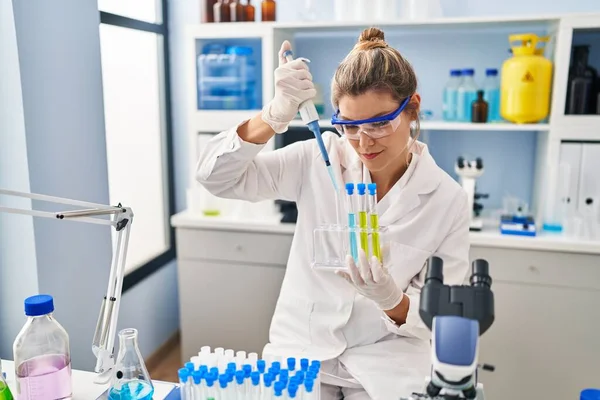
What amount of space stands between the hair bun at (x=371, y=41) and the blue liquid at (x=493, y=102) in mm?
1185

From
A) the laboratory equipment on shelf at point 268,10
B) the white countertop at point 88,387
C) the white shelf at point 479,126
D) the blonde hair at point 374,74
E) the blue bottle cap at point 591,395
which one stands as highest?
the laboratory equipment on shelf at point 268,10

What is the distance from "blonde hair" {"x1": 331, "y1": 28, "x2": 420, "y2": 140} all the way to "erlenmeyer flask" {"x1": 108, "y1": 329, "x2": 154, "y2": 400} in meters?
0.72

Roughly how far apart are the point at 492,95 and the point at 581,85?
1.22 ft

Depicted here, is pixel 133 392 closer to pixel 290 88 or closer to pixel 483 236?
pixel 290 88

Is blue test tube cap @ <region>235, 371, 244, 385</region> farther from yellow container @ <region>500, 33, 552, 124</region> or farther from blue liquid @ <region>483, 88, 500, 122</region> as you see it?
blue liquid @ <region>483, 88, 500, 122</region>

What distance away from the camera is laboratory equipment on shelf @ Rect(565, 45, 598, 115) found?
2168mm

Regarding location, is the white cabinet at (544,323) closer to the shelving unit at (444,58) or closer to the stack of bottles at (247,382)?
the shelving unit at (444,58)

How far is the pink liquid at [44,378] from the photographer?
3.40 ft

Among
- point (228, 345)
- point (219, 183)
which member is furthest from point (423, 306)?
point (228, 345)

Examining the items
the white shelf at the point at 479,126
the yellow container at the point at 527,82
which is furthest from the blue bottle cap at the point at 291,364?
the yellow container at the point at 527,82

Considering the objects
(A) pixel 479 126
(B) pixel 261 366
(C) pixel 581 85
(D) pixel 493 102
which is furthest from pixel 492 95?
(B) pixel 261 366

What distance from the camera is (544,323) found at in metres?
2.19

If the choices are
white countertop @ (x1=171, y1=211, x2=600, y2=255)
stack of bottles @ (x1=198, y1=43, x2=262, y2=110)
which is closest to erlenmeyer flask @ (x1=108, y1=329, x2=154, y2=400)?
white countertop @ (x1=171, y1=211, x2=600, y2=255)

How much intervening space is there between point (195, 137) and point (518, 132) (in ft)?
4.98
